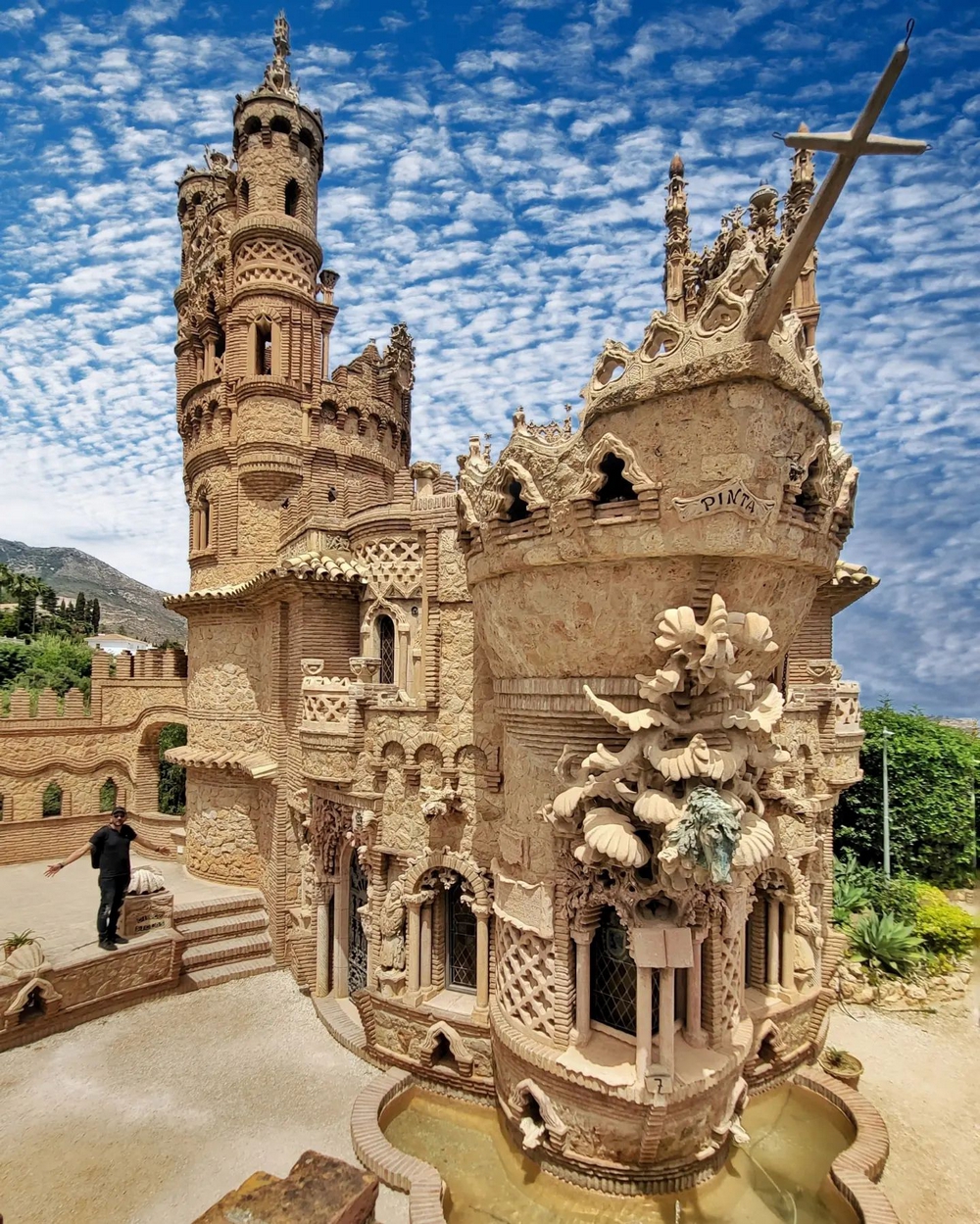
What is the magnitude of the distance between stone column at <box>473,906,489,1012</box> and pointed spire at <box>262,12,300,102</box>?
1939 centimetres

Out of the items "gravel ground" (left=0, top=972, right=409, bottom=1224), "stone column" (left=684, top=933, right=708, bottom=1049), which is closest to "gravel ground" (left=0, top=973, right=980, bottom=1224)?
"gravel ground" (left=0, top=972, right=409, bottom=1224)

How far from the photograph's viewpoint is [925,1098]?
31.2 feet

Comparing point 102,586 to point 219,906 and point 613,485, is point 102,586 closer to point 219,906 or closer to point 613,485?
point 219,906

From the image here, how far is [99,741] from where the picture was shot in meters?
20.6

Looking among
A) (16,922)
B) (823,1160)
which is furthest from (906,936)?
(16,922)

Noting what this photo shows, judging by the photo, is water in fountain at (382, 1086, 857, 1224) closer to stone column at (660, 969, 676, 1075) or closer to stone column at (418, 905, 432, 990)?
stone column at (418, 905, 432, 990)

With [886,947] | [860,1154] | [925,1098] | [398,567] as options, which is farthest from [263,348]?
[925,1098]

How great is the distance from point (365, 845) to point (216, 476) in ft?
35.8

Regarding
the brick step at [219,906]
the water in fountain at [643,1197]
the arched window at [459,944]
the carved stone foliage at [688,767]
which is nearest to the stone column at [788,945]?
the water in fountain at [643,1197]

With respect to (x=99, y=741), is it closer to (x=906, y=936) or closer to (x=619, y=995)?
(x=619, y=995)

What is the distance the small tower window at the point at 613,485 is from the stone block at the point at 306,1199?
589cm

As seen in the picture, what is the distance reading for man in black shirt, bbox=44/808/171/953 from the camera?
1126cm

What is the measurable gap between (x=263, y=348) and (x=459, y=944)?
47.4 ft

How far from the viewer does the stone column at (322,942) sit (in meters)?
11.7
